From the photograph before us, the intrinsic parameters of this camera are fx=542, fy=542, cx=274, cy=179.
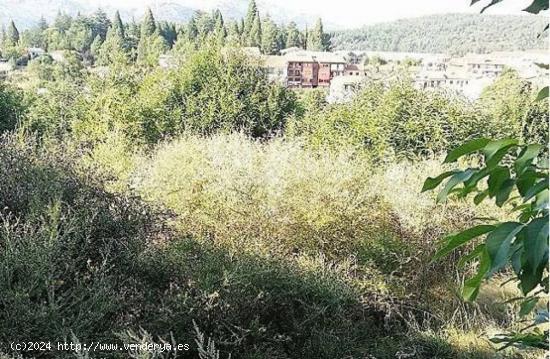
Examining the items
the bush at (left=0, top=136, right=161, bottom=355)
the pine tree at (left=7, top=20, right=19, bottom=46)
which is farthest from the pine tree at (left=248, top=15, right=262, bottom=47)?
the bush at (left=0, top=136, right=161, bottom=355)

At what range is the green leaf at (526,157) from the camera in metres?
0.61

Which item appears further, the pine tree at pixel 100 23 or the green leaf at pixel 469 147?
the pine tree at pixel 100 23

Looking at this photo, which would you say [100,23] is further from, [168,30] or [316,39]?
[316,39]

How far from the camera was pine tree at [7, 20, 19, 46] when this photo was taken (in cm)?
3465

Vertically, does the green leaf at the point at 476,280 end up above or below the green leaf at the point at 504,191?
below

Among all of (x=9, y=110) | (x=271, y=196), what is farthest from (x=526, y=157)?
(x=9, y=110)

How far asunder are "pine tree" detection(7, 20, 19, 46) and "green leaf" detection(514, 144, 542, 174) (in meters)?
38.2

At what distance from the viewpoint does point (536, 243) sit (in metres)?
0.51

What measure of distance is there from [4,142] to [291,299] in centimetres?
260

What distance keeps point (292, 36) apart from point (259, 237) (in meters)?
40.1

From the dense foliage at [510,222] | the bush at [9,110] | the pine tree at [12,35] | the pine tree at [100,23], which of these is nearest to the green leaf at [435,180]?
the dense foliage at [510,222]

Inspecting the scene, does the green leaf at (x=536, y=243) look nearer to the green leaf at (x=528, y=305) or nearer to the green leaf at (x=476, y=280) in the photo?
the green leaf at (x=476, y=280)

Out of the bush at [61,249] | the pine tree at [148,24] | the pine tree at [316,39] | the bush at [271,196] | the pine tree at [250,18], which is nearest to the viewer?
the bush at [61,249]

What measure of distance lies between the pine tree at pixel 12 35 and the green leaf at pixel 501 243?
1505 inches
